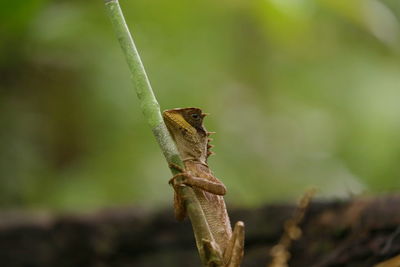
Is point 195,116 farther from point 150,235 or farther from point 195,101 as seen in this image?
point 195,101

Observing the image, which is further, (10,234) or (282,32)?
(282,32)

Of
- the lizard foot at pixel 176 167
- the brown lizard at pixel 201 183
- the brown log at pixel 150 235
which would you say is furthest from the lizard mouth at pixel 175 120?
the brown log at pixel 150 235

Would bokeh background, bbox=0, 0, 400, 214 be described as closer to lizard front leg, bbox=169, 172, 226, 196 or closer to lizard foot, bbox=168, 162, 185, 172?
lizard front leg, bbox=169, 172, 226, 196

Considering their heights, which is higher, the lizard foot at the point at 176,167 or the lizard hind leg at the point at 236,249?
the lizard foot at the point at 176,167

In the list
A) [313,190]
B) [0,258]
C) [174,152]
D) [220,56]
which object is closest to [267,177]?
[220,56]

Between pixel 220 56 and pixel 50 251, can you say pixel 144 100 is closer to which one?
pixel 50 251

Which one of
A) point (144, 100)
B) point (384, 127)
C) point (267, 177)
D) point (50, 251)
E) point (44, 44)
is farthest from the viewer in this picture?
point (267, 177)

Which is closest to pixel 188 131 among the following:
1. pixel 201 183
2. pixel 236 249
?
pixel 201 183

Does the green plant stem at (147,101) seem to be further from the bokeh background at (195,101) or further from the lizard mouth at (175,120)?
the bokeh background at (195,101)
